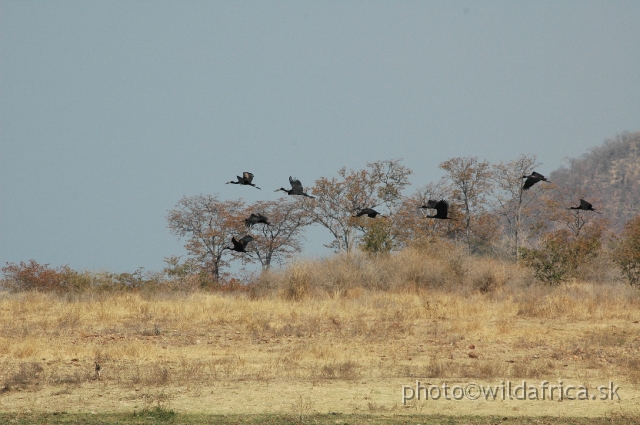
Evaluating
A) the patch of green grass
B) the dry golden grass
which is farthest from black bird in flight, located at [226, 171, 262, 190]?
the patch of green grass

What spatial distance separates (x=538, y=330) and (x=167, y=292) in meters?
12.4

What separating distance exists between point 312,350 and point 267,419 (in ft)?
16.2

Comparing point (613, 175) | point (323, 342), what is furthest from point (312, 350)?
point (613, 175)

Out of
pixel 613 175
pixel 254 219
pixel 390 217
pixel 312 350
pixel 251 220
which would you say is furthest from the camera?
pixel 613 175

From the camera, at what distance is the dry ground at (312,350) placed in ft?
32.3

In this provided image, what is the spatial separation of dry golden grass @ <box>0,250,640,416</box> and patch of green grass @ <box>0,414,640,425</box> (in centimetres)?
40

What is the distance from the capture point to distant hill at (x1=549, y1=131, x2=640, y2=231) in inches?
2859

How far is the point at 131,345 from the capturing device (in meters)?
14.1

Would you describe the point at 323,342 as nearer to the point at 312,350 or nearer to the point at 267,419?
the point at 312,350

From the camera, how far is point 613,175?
77688 millimetres

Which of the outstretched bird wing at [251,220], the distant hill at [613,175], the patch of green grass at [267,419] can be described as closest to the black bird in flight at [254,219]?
the outstretched bird wing at [251,220]

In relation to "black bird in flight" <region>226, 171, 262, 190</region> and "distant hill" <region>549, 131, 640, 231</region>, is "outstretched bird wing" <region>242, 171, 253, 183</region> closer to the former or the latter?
"black bird in flight" <region>226, 171, 262, 190</region>

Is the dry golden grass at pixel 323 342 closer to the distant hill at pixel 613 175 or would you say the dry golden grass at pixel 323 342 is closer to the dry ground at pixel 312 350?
the dry ground at pixel 312 350

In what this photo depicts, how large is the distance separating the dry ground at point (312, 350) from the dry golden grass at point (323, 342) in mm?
39
